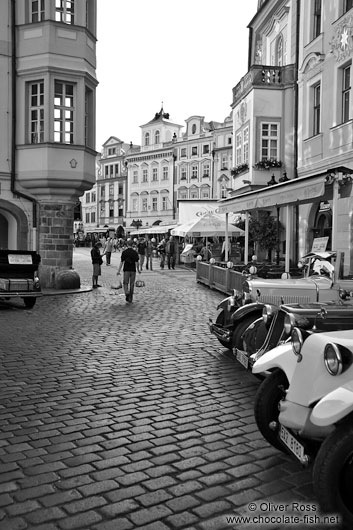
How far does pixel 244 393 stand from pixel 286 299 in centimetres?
223

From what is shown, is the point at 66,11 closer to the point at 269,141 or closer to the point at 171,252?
the point at 269,141

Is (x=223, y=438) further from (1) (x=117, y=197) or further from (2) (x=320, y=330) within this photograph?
(1) (x=117, y=197)

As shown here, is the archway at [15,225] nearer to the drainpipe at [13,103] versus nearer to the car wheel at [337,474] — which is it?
the drainpipe at [13,103]

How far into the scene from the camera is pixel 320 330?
163 inches

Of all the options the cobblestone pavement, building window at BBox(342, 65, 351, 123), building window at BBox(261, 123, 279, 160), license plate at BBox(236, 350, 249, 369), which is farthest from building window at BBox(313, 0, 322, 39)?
license plate at BBox(236, 350, 249, 369)

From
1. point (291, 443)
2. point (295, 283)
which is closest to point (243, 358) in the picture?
point (295, 283)

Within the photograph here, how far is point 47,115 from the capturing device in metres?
16.9

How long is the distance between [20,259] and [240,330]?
851 centimetres

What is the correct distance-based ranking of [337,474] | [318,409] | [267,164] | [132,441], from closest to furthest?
[337,474] < [318,409] < [132,441] < [267,164]

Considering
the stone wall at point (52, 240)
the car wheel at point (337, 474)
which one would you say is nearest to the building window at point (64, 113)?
the stone wall at point (52, 240)

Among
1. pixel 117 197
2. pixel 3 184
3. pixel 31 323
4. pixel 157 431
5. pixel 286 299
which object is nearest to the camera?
pixel 157 431

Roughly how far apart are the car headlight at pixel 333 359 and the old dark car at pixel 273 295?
351cm

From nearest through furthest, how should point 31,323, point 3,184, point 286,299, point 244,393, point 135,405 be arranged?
1. point 135,405
2. point 244,393
3. point 286,299
4. point 31,323
5. point 3,184

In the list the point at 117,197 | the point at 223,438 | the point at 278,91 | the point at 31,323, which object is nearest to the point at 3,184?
the point at 31,323
